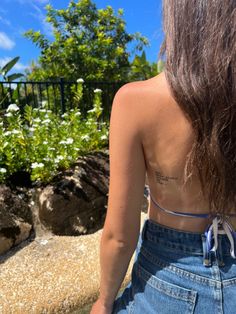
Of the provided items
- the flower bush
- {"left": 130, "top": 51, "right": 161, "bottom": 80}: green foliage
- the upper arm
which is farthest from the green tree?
the upper arm

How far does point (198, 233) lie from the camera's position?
97 centimetres

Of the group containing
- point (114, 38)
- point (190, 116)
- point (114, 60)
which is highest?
point (114, 38)

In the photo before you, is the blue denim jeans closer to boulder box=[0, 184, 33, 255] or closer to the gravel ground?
the gravel ground

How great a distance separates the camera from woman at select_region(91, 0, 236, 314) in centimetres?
83

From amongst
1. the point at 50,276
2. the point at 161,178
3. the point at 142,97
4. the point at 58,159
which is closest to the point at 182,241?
the point at 161,178

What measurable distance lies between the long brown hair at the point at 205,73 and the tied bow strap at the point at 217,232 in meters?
0.15

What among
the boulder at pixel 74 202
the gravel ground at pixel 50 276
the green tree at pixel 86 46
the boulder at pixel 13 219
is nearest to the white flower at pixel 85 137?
the boulder at pixel 74 202

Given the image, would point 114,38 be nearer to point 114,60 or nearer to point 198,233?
point 114,60

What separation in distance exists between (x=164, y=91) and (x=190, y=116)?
9 cm

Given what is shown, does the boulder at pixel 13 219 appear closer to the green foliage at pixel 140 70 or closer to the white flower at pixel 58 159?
the white flower at pixel 58 159

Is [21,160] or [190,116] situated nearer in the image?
[190,116]

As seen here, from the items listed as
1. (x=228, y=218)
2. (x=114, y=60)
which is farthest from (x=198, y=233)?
(x=114, y=60)

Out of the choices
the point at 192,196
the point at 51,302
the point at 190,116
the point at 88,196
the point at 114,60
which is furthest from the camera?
the point at 114,60

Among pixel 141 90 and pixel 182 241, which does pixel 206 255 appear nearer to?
pixel 182 241
